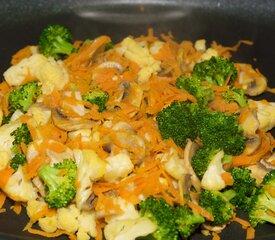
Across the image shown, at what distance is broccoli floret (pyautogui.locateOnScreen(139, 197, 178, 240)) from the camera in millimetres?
2959

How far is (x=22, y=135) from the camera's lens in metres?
3.32

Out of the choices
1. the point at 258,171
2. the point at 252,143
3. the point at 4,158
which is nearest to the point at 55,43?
the point at 4,158

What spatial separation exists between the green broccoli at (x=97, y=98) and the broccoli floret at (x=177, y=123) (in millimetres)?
334

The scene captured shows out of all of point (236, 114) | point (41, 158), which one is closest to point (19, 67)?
point (41, 158)

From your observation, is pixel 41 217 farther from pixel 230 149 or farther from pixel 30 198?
A: pixel 230 149

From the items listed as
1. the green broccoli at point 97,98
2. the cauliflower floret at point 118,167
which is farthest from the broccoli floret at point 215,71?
the cauliflower floret at point 118,167

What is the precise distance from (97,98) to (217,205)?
92 cm

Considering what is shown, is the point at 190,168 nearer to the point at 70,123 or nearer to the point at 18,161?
the point at 70,123

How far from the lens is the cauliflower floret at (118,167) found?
10.0 ft

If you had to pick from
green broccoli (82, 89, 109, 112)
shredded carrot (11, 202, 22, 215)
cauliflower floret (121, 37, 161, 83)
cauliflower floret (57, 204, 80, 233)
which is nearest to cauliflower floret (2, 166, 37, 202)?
shredded carrot (11, 202, 22, 215)

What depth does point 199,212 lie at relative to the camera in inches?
120

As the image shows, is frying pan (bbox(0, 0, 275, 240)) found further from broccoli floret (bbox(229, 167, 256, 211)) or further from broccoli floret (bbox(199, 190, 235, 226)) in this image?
broccoli floret (bbox(199, 190, 235, 226))

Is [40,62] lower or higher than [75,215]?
higher

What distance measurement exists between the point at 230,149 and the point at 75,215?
0.94 meters
